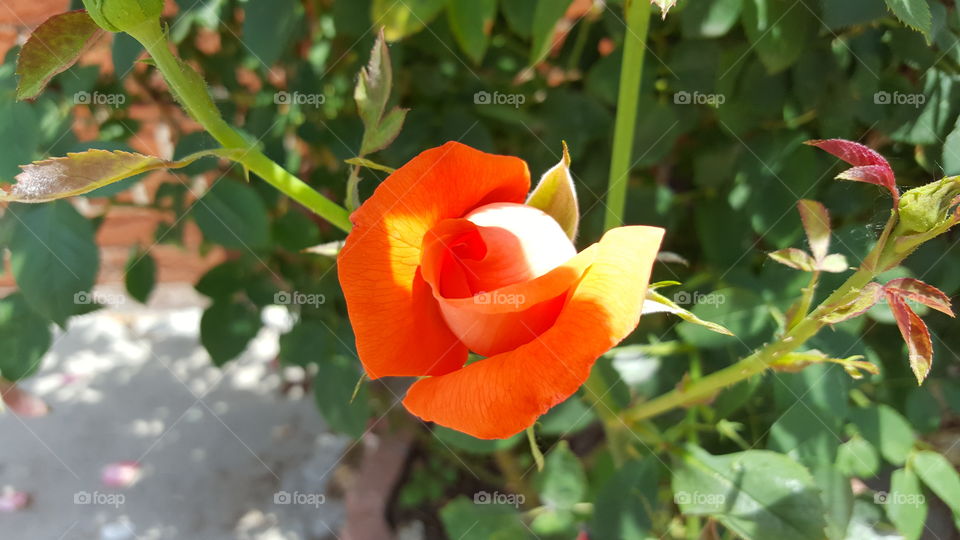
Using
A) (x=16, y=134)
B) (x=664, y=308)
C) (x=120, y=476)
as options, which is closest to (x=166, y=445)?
(x=120, y=476)

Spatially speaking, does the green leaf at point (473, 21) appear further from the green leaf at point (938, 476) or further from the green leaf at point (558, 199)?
the green leaf at point (938, 476)

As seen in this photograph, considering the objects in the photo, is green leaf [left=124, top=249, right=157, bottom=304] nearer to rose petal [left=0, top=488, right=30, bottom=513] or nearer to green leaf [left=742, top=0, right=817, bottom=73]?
rose petal [left=0, top=488, right=30, bottom=513]

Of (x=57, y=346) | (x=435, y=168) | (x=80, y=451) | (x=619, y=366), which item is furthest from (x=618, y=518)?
(x=57, y=346)

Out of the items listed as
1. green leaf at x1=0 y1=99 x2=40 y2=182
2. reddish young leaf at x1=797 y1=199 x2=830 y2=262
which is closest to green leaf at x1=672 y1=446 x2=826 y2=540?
reddish young leaf at x1=797 y1=199 x2=830 y2=262

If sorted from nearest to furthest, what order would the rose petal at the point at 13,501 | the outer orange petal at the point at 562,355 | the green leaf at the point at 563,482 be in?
the outer orange petal at the point at 562,355 → the green leaf at the point at 563,482 → the rose petal at the point at 13,501

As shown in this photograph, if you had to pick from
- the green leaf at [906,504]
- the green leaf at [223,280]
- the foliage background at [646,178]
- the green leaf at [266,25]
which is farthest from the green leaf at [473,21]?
the green leaf at [906,504]
